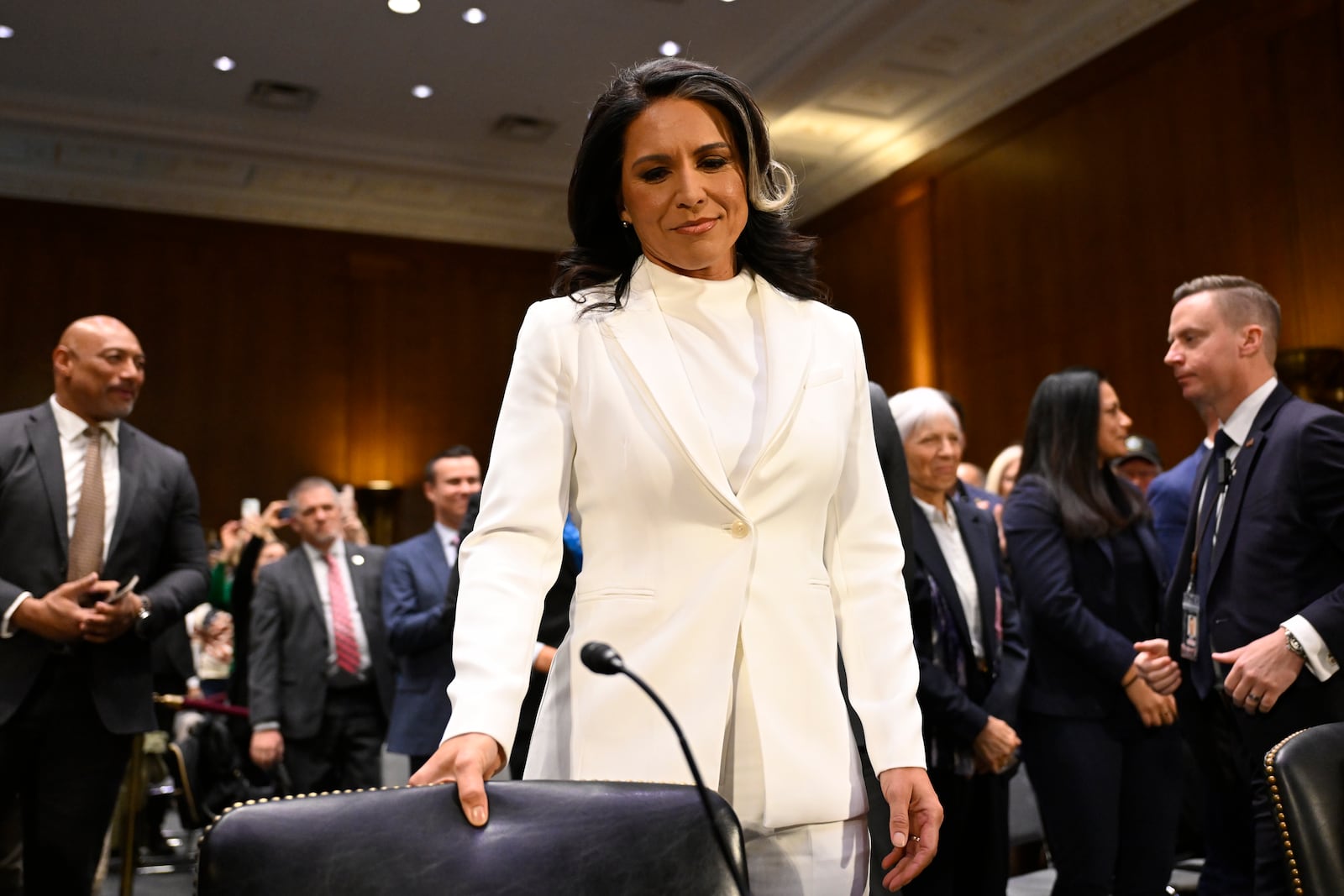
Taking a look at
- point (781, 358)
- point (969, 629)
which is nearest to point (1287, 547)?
point (969, 629)

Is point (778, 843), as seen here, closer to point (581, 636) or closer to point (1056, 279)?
point (581, 636)

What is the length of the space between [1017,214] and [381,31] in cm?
457

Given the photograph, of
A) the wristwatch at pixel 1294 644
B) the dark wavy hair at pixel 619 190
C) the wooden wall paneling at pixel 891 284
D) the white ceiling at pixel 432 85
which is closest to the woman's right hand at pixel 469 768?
the dark wavy hair at pixel 619 190

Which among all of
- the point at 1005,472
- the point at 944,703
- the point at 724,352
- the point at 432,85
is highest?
the point at 432,85

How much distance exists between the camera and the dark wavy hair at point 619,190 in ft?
5.09

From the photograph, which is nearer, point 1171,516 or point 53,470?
point 53,470

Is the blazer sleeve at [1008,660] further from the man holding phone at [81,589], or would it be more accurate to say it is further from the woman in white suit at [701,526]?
the man holding phone at [81,589]

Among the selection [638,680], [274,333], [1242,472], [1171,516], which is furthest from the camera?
[274,333]

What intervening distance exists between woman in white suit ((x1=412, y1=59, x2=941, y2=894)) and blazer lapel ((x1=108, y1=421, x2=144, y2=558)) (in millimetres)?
2411

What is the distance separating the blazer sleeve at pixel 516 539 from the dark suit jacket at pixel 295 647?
3.90 meters

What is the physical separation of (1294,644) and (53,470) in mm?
3135

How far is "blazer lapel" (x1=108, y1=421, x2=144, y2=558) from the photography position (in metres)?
3.54

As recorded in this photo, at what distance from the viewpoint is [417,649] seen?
179 inches

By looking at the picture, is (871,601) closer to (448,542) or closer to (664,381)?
(664,381)
